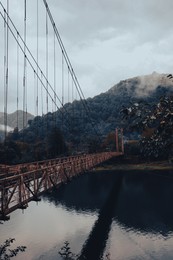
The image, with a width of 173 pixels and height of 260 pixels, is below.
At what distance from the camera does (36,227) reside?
2973 centimetres

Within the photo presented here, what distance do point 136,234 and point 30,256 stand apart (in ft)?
34.4

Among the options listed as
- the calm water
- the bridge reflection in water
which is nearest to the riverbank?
the bridge reflection in water

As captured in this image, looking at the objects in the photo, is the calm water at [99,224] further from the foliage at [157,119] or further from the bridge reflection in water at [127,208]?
the foliage at [157,119]

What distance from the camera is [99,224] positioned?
31.1 metres

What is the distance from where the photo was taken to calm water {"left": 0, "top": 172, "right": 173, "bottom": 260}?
76.5ft

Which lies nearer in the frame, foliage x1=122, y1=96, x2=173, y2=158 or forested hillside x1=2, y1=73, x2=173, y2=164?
foliage x1=122, y1=96, x2=173, y2=158

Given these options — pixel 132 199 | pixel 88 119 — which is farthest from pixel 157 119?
pixel 88 119

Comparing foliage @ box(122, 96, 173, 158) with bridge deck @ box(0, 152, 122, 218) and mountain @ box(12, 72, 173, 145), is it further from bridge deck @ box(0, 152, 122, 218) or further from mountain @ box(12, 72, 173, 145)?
mountain @ box(12, 72, 173, 145)

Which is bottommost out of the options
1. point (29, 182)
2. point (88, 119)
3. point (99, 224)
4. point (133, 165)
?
point (99, 224)

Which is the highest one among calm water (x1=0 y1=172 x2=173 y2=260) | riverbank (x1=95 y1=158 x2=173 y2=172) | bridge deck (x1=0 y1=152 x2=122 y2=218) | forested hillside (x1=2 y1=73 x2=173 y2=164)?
forested hillside (x1=2 y1=73 x2=173 y2=164)

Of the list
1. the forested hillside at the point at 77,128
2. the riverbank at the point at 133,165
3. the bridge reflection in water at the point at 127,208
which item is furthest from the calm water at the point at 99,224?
the forested hillside at the point at 77,128

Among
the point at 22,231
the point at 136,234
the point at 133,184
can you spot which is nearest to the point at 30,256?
the point at 22,231

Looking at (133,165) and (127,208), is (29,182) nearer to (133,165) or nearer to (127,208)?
(127,208)

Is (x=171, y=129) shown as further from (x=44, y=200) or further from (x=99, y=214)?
(x=44, y=200)
